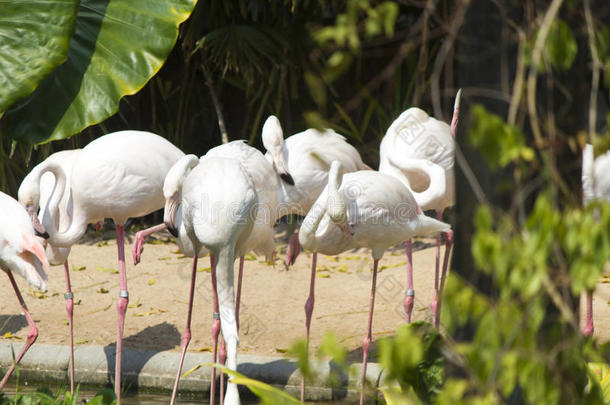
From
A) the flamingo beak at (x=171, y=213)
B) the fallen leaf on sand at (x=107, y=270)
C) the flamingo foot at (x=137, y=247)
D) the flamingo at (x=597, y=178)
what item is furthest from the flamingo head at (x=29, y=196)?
the flamingo at (x=597, y=178)

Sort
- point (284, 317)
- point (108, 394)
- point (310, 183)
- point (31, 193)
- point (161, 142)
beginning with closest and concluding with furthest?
1. point (108, 394)
2. point (31, 193)
3. point (161, 142)
4. point (310, 183)
5. point (284, 317)

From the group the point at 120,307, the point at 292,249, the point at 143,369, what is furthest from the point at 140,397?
the point at 292,249

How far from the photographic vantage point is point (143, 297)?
506 cm

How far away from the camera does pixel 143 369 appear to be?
3.76 metres

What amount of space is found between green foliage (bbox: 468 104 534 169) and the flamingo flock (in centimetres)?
209

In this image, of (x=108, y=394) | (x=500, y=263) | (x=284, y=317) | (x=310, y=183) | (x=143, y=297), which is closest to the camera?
(x=500, y=263)

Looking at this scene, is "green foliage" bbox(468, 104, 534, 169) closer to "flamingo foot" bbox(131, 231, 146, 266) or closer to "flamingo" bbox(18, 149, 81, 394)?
"flamingo" bbox(18, 149, 81, 394)

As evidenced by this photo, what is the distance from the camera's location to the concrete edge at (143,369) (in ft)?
11.8

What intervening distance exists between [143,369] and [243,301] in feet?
4.14

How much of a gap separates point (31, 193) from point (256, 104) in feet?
13.6

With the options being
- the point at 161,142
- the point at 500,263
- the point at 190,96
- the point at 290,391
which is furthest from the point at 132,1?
the point at 500,263

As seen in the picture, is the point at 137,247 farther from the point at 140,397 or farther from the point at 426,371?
the point at 426,371

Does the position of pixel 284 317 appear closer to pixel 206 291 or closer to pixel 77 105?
pixel 206 291

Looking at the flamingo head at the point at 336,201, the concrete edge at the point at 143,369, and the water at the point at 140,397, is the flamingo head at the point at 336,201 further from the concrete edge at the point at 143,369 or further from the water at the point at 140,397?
the water at the point at 140,397
